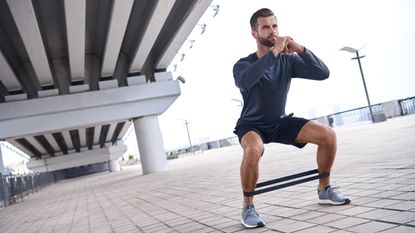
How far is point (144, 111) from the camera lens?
21953mm

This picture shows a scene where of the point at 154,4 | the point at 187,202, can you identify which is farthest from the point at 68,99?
the point at 187,202

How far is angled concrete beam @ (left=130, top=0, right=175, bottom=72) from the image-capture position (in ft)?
41.9

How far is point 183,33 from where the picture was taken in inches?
625

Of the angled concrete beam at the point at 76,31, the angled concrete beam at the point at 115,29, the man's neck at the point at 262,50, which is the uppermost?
the angled concrete beam at the point at 115,29

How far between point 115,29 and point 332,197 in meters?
11.6

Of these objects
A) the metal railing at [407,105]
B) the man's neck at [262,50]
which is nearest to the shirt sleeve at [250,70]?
the man's neck at [262,50]

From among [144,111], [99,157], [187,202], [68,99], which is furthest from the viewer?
[99,157]

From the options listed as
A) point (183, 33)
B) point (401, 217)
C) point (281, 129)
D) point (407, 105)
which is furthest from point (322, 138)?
point (407, 105)

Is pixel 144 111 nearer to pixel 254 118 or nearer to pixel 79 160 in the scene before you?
pixel 254 118

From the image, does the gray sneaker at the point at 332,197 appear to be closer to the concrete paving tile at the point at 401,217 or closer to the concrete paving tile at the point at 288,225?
the concrete paving tile at the point at 288,225

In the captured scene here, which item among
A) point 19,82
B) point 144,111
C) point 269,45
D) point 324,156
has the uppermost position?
Answer: point 19,82

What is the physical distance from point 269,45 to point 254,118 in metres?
0.73

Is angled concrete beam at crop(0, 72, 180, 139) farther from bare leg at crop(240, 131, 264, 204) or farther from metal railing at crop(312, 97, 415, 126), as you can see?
bare leg at crop(240, 131, 264, 204)

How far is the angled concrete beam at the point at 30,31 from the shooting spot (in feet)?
34.7
